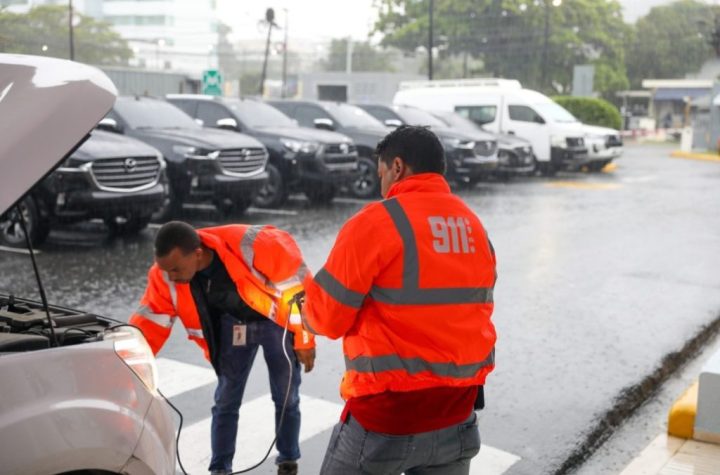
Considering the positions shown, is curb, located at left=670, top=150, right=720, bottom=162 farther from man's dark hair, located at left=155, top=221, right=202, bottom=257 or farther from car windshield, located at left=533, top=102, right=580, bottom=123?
man's dark hair, located at left=155, top=221, right=202, bottom=257

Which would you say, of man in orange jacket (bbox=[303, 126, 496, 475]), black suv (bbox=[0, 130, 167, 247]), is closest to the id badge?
man in orange jacket (bbox=[303, 126, 496, 475])

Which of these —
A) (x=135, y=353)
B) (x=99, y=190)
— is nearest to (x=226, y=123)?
(x=99, y=190)

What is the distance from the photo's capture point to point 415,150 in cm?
299

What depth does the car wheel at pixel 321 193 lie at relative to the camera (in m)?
15.6

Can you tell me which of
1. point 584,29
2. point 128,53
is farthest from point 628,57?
point 128,53

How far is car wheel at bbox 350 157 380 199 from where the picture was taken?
17.1 metres

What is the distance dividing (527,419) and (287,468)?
69.8 inches

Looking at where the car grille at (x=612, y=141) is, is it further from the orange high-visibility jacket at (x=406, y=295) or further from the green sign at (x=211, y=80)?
the orange high-visibility jacket at (x=406, y=295)

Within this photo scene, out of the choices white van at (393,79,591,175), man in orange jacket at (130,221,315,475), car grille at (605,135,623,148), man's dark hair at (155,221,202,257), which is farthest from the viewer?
car grille at (605,135,623,148)

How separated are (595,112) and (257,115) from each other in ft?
61.4

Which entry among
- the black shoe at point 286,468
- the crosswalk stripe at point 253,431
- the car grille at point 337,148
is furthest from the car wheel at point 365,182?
the black shoe at point 286,468

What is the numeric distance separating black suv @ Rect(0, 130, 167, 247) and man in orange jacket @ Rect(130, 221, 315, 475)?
21.2 ft

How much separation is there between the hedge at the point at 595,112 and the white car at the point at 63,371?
30653 mm

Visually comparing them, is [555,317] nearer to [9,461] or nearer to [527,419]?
[527,419]
